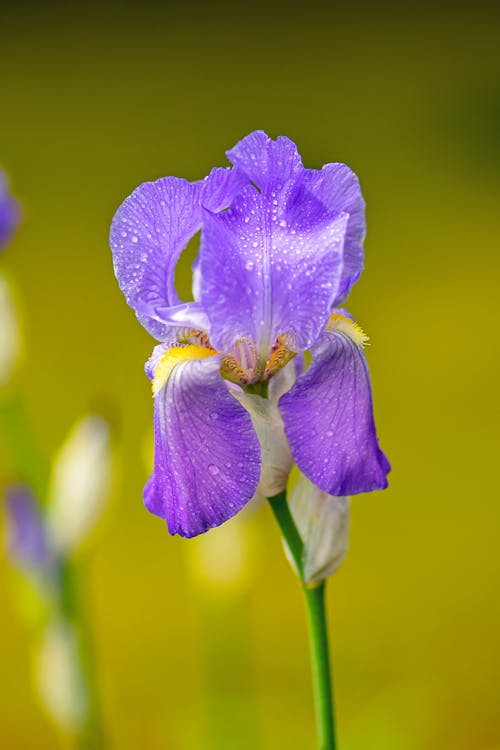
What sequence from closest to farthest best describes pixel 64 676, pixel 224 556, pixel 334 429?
pixel 334 429 → pixel 64 676 → pixel 224 556

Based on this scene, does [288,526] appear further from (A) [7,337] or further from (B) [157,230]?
(A) [7,337]

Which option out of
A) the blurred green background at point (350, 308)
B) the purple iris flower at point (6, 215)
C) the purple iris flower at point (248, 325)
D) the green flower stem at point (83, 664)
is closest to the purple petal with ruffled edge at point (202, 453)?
the purple iris flower at point (248, 325)

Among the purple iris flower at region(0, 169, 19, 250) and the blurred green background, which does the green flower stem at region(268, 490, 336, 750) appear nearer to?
the blurred green background

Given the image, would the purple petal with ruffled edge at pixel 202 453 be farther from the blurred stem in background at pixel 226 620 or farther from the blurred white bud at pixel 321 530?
the blurred stem in background at pixel 226 620

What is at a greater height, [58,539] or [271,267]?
[271,267]

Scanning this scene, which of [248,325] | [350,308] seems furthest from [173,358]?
[350,308]

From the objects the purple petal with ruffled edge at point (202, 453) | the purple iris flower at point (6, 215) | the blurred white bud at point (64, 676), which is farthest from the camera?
the purple iris flower at point (6, 215)

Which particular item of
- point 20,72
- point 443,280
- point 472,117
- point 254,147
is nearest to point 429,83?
point 472,117
